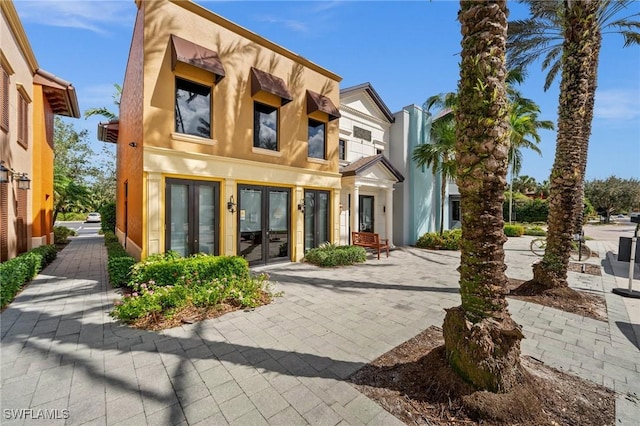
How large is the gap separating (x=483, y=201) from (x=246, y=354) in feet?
11.8

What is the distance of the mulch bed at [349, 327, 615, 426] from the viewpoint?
257 cm

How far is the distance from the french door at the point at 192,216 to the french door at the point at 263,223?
2.79ft

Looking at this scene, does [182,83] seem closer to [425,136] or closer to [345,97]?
[345,97]

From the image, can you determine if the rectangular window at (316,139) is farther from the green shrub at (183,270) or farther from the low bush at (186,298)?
the low bush at (186,298)

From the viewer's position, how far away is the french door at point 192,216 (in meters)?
7.39

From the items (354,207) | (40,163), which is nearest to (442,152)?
(354,207)

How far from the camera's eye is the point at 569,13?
6.30m

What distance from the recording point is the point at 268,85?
29.0ft

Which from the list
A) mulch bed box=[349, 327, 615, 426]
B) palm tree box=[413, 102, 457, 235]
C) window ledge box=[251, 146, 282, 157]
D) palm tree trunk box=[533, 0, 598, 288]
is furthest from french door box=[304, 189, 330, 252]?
mulch bed box=[349, 327, 615, 426]

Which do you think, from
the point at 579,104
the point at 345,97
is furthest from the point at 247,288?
the point at 345,97

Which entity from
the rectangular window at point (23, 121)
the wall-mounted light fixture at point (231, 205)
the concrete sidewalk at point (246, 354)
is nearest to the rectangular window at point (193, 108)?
the wall-mounted light fixture at point (231, 205)

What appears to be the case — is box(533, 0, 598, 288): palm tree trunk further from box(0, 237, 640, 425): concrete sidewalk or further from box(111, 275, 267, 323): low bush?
box(111, 275, 267, 323): low bush

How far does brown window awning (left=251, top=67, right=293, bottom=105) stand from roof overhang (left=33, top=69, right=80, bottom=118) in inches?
353

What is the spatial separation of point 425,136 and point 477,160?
589 inches
